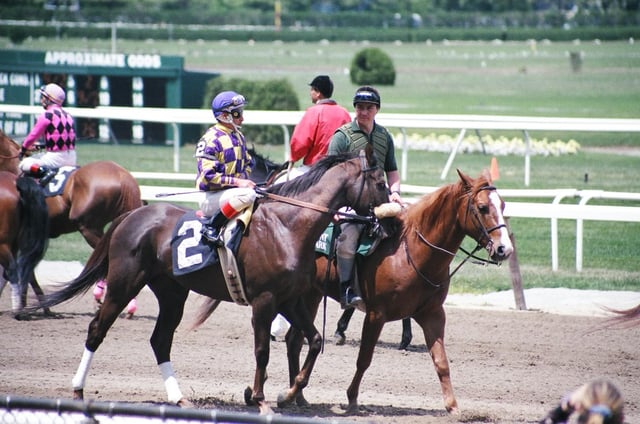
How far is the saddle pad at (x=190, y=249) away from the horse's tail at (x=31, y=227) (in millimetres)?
2690

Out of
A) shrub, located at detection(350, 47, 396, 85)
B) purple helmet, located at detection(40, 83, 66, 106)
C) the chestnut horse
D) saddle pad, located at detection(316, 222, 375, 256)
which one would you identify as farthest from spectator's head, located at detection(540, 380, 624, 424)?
shrub, located at detection(350, 47, 396, 85)

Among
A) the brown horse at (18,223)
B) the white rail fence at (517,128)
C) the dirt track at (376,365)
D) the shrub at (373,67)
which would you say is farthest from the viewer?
the shrub at (373,67)

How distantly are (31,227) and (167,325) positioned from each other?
2.93m

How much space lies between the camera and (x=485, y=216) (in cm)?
603

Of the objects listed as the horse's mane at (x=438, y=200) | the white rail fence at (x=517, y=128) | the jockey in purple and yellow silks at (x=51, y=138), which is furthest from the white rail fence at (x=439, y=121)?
the horse's mane at (x=438, y=200)

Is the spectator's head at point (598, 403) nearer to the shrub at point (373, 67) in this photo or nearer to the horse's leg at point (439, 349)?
the horse's leg at point (439, 349)

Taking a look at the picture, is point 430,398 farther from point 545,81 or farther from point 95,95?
point 545,81

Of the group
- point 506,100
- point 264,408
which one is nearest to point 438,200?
point 264,408

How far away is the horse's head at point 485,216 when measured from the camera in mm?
5949

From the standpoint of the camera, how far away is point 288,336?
6.60m

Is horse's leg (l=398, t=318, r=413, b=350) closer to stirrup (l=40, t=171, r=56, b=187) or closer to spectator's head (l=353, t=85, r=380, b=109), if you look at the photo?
spectator's head (l=353, t=85, r=380, b=109)

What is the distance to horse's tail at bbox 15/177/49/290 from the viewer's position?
8.49 m

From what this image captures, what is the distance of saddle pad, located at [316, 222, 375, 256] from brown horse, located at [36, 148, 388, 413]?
1.02 ft

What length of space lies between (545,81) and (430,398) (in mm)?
30125
